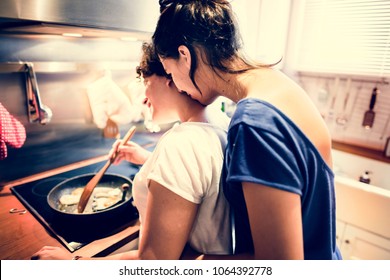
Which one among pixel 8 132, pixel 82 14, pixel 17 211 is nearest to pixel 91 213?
pixel 17 211

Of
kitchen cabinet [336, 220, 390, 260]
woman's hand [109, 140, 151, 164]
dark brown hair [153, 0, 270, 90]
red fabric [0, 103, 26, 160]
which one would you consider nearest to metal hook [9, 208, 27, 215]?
red fabric [0, 103, 26, 160]

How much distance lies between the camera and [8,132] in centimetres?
94

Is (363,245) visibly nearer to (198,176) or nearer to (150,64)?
(198,176)

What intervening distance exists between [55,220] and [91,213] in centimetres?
17

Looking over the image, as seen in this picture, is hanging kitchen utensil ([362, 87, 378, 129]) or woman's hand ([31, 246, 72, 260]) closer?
woman's hand ([31, 246, 72, 260])

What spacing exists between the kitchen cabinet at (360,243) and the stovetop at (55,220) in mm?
1081

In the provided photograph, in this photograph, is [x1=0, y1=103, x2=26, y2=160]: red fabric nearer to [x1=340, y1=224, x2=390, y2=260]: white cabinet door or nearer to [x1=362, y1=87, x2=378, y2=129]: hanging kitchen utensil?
[x1=340, y1=224, x2=390, y2=260]: white cabinet door

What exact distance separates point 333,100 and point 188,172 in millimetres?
1672

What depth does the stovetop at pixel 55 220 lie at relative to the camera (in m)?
0.80

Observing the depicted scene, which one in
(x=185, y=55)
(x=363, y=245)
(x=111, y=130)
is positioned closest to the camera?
(x=185, y=55)

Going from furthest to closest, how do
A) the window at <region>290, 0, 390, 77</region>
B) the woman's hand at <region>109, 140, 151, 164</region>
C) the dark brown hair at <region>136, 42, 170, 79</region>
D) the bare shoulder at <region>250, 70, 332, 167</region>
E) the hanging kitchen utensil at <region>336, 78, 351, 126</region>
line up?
the hanging kitchen utensil at <region>336, 78, 351, 126</region> < the window at <region>290, 0, 390, 77</region> < the woman's hand at <region>109, 140, 151, 164</region> < the dark brown hair at <region>136, 42, 170, 79</region> < the bare shoulder at <region>250, 70, 332, 167</region>

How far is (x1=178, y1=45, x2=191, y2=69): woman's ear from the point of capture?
62 cm

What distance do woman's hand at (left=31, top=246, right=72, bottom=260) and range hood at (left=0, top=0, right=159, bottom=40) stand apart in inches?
23.4

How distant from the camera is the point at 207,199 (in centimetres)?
62
